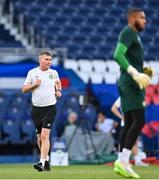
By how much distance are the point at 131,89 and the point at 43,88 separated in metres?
2.45

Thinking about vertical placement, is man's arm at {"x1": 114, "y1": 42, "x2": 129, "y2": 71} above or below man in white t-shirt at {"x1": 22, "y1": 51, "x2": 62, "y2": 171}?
above

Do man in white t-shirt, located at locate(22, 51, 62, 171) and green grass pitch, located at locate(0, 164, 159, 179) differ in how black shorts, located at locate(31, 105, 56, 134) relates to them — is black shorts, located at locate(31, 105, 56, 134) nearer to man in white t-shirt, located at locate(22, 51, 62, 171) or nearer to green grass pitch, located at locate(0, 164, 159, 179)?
man in white t-shirt, located at locate(22, 51, 62, 171)

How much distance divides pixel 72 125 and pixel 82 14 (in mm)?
7551

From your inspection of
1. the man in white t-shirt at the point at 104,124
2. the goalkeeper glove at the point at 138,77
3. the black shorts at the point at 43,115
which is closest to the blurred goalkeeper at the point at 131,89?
the goalkeeper glove at the point at 138,77

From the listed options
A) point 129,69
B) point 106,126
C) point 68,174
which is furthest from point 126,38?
point 106,126

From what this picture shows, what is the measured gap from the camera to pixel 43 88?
1186 centimetres

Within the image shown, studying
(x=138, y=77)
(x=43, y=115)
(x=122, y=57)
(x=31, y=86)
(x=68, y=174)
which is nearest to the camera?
(x=138, y=77)

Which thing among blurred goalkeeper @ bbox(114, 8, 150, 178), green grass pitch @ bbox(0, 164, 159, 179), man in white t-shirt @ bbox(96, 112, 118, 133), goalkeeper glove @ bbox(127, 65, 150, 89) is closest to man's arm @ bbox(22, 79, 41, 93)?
green grass pitch @ bbox(0, 164, 159, 179)

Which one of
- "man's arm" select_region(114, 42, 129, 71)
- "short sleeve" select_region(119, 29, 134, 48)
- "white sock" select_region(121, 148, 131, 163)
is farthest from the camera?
"white sock" select_region(121, 148, 131, 163)

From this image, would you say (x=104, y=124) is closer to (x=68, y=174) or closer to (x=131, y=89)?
(x=68, y=174)

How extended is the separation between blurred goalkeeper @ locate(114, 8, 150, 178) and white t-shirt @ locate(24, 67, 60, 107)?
225 centimetres

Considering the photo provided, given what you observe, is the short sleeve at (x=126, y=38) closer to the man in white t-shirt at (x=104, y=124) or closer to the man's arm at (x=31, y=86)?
the man's arm at (x=31, y=86)

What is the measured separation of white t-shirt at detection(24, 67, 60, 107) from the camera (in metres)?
11.8

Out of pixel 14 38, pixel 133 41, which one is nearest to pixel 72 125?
pixel 14 38
